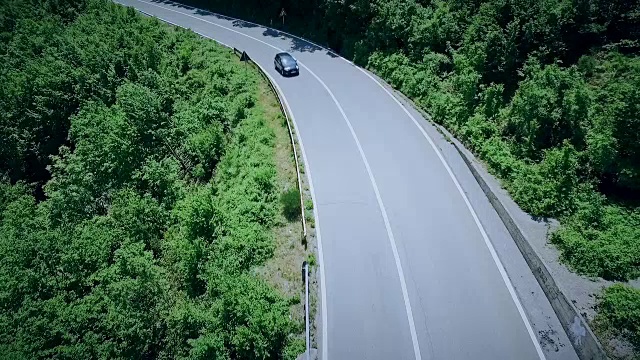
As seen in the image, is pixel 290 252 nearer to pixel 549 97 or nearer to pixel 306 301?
pixel 306 301

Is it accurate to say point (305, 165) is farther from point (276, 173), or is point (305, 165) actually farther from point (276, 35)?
point (276, 35)

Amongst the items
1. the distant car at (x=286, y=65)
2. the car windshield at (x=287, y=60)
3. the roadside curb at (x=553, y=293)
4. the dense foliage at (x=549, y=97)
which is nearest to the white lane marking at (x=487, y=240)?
the roadside curb at (x=553, y=293)

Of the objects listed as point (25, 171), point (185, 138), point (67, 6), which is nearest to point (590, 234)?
point (185, 138)

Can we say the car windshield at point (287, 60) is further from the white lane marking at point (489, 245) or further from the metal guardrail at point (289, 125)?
the white lane marking at point (489, 245)

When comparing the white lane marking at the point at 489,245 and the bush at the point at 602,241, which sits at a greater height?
→ the bush at the point at 602,241

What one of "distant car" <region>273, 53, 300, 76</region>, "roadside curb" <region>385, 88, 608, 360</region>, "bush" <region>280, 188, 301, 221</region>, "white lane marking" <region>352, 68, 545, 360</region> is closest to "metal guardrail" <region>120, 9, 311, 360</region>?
"bush" <region>280, 188, 301, 221</region>
